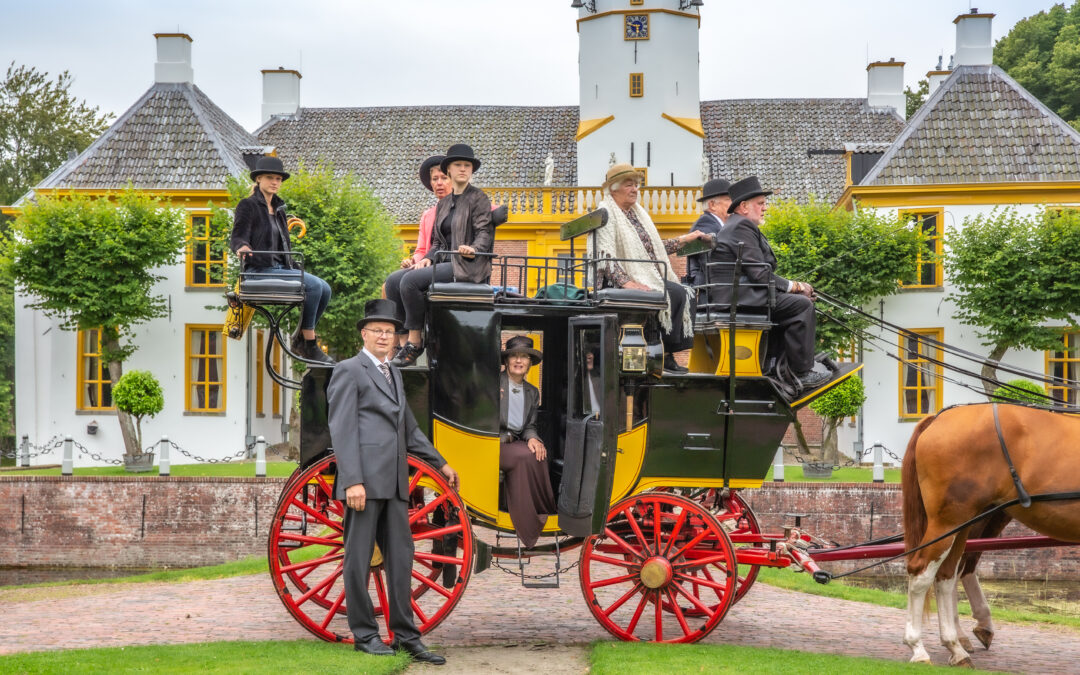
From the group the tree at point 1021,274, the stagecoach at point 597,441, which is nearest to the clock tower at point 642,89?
the tree at point 1021,274

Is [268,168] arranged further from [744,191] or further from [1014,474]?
[1014,474]

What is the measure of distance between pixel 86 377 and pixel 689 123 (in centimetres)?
1543

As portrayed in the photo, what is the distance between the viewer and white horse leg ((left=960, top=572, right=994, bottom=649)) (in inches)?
298

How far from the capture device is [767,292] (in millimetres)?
7477

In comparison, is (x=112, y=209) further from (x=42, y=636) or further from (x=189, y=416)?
(x=42, y=636)

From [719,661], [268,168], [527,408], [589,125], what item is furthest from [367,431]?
[589,125]

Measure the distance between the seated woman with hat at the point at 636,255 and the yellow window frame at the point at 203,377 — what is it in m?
17.6

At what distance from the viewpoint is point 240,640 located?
7055mm

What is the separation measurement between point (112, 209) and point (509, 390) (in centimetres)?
1642

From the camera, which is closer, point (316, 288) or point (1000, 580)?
point (316, 288)

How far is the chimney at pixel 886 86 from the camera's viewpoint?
1172 inches

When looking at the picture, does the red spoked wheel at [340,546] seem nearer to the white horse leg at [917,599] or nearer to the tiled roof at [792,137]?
the white horse leg at [917,599]

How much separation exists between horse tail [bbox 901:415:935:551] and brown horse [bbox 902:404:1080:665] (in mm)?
70

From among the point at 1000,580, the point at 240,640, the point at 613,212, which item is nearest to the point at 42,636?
the point at 240,640
